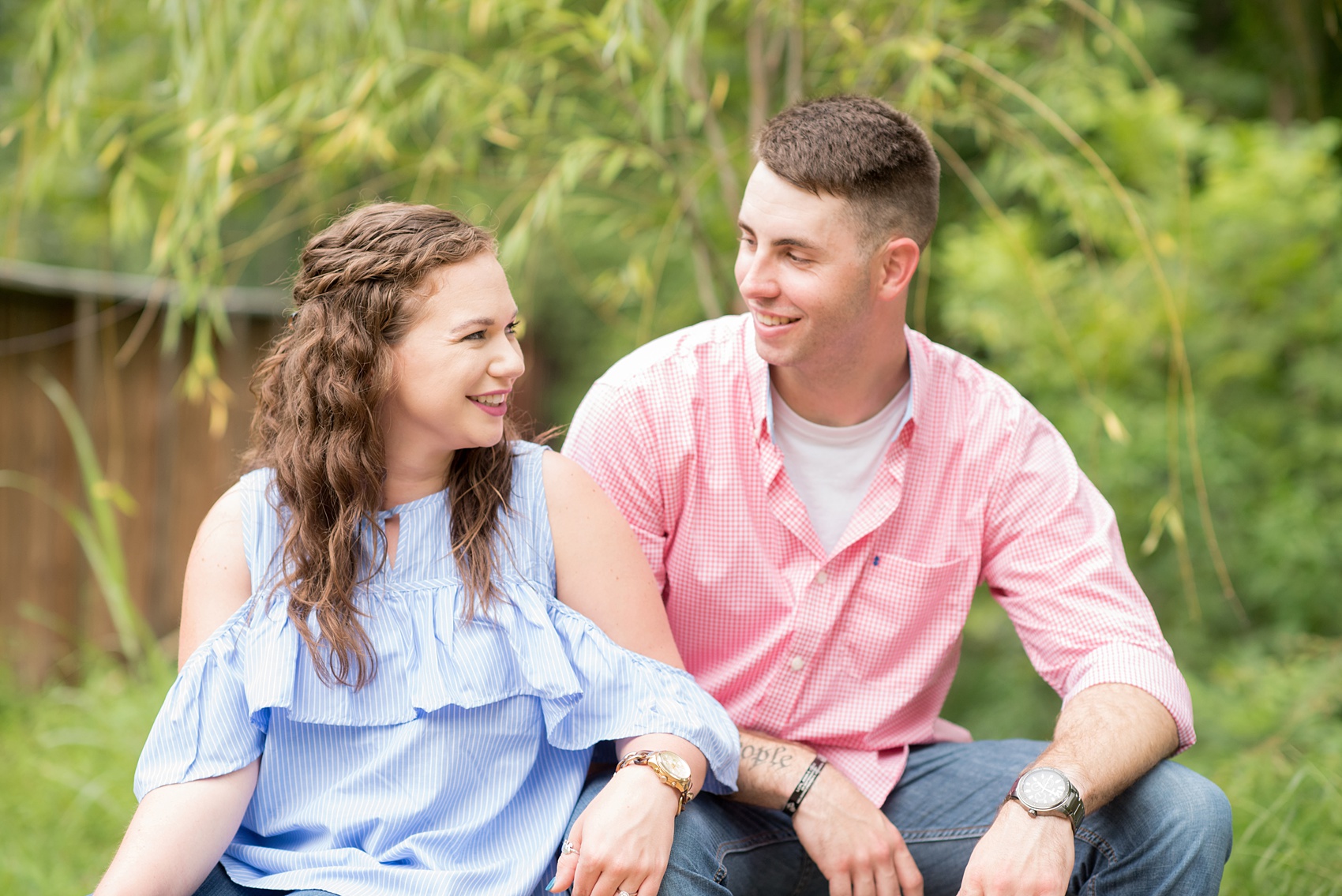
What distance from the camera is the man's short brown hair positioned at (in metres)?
1.76

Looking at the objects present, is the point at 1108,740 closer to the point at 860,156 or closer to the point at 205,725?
the point at 860,156

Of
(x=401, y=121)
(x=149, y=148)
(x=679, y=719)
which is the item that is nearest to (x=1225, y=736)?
(x=679, y=719)

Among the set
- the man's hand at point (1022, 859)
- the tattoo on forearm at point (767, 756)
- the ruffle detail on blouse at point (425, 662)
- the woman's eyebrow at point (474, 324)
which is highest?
the woman's eyebrow at point (474, 324)

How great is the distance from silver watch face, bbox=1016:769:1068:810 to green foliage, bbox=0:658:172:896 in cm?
189

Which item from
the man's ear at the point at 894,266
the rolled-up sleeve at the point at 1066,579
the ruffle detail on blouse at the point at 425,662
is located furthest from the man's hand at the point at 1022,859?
the man's ear at the point at 894,266

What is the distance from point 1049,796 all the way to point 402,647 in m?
0.81

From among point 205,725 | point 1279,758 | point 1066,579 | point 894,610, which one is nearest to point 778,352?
point 894,610

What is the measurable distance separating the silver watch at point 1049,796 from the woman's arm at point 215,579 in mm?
1001

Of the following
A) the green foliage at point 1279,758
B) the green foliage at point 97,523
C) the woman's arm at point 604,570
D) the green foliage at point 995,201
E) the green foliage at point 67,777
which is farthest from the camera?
the green foliage at point 97,523

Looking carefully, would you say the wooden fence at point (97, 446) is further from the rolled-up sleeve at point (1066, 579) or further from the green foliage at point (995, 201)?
the rolled-up sleeve at point (1066, 579)

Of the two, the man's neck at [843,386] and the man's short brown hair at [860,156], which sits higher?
the man's short brown hair at [860,156]

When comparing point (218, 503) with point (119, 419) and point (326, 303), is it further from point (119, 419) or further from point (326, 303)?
point (119, 419)

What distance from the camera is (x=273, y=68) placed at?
2998 mm

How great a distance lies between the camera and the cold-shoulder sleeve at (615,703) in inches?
59.5
